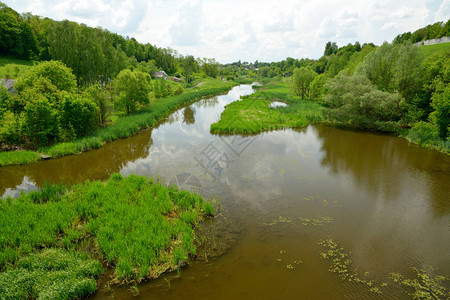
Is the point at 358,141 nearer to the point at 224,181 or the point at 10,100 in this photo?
the point at 224,181

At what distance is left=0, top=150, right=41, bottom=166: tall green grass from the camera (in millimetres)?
17034

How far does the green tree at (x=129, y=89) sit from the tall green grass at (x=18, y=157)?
15359mm

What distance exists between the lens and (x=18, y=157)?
17344mm

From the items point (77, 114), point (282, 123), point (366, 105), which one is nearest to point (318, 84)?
point (366, 105)

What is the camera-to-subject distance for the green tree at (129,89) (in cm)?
3206

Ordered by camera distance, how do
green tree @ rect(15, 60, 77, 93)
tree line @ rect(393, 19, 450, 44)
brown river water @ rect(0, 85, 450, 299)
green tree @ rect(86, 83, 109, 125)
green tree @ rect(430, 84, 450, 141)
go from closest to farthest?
brown river water @ rect(0, 85, 450, 299)
green tree @ rect(430, 84, 450, 141)
green tree @ rect(15, 60, 77, 93)
green tree @ rect(86, 83, 109, 125)
tree line @ rect(393, 19, 450, 44)

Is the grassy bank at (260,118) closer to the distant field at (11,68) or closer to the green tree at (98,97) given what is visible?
the green tree at (98,97)

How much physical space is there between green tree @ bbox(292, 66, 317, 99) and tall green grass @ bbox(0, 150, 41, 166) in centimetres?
4757

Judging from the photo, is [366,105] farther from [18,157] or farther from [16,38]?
[16,38]

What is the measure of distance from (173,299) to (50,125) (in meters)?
19.1

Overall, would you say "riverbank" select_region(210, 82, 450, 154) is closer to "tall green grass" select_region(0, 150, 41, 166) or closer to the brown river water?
the brown river water

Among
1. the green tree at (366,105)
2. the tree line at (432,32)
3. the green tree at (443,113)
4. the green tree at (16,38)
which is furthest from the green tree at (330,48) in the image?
the green tree at (16,38)

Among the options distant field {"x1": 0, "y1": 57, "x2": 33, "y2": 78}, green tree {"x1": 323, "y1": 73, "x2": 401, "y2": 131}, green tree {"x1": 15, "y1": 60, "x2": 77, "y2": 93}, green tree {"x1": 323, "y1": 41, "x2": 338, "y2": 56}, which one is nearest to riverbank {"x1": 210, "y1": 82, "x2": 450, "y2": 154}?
green tree {"x1": 323, "y1": 73, "x2": 401, "y2": 131}

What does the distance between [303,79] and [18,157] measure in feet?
162
